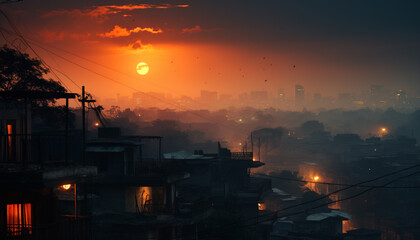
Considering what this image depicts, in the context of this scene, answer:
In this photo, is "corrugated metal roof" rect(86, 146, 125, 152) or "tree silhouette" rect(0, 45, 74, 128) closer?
"corrugated metal roof" rect(86, 146, 125, 152)

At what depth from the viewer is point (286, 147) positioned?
171750 millimetres

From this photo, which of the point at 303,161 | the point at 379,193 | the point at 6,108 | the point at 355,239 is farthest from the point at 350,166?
the point at 6,108

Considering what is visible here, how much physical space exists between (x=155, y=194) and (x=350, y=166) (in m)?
86.6

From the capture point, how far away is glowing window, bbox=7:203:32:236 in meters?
15.0

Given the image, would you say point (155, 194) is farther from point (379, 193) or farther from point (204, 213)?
point (379, 193)

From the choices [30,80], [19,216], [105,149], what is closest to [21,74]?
[30,80]

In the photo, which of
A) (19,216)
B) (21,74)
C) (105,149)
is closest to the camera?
(19,216)

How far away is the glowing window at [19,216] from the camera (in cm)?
1503

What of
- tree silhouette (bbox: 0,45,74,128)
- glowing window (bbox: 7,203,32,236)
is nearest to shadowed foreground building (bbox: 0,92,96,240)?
glowing window (bbox: 7,203,32,236)

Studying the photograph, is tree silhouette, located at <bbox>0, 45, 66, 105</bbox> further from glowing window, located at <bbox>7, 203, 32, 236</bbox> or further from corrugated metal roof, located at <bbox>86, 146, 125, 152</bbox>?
glowing window, located at <bbox>7, 203, 32, 236</bbox>

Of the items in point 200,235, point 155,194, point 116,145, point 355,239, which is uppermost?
point 116,145

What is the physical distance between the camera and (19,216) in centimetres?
1524

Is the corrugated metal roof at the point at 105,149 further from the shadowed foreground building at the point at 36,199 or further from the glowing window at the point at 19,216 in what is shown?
the glowing window at the point at 19,216

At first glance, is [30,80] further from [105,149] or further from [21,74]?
[105,149]
